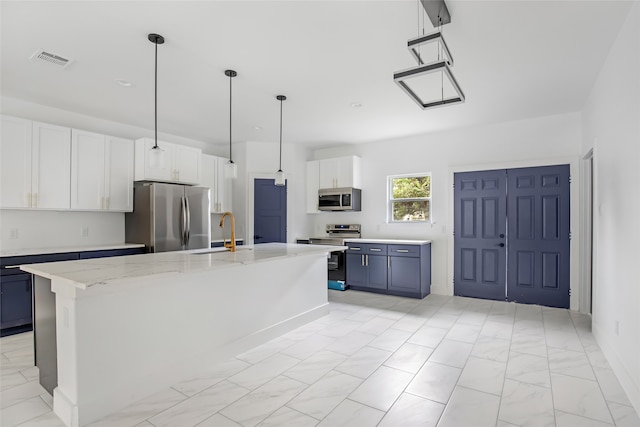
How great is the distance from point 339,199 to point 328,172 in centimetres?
60

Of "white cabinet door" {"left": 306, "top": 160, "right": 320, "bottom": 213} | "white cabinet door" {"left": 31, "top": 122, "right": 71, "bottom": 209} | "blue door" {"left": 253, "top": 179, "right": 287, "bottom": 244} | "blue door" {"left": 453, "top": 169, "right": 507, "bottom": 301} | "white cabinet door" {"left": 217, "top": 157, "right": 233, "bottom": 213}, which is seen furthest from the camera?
"white cabinet door" {"left": 306, "top": 160, "right": 320, "bottom": 213}

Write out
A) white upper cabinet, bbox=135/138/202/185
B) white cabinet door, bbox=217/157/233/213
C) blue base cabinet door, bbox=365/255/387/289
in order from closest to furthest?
white upper cabinet, bbox=135/138/202/185 → blue base cabinet door, bbox=365/255/387/289 → white cabinet door, bbox=217/157/233/213

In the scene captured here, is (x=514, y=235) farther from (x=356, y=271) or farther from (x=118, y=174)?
(x=118, y=174)

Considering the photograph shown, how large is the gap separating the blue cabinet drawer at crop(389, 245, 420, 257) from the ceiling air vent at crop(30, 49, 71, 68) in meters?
4.50

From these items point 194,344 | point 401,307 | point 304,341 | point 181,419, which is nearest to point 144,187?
point 194,344

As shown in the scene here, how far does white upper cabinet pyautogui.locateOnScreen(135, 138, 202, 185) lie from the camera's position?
471 cm

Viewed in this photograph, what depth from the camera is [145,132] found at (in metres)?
5.15

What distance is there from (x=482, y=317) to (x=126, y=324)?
3817 millimetres

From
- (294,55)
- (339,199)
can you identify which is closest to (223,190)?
(339,199)

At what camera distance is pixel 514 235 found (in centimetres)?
473

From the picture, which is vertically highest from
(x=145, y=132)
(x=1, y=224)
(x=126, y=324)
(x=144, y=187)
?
(x=145, y=132)

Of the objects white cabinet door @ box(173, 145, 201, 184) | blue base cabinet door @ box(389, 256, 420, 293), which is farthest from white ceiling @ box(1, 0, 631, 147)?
blue base cabinet door @ box(389, 256, 420, 293)

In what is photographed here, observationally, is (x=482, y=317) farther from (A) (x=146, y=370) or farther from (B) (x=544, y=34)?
(A) (x=146, y=370)

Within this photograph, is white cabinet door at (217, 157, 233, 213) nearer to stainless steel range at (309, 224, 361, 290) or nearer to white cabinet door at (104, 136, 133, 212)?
white cabinet door at (104, 136, 133, 212)
